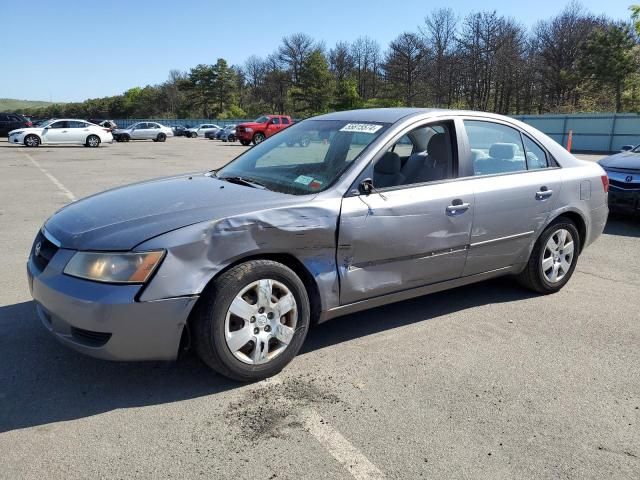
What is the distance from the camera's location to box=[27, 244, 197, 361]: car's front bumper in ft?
9.09

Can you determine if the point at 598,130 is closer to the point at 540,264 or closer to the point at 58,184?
the point at 58,184

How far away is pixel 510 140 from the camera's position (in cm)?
456

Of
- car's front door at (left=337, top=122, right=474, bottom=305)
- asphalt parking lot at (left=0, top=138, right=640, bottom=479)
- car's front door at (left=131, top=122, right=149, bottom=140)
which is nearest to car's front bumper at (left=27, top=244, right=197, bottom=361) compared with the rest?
asphalt parking lot at (left=0, top=138, right=640, bottom=479)

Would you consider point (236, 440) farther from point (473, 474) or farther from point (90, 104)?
point (90, 104)

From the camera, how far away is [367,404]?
9.78 feet

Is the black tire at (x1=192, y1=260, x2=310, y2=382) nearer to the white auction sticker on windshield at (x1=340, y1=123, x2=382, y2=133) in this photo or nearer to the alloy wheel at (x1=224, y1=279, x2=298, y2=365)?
the alloy wheel at (x1=224, y1=279, x2=298, y2=365)

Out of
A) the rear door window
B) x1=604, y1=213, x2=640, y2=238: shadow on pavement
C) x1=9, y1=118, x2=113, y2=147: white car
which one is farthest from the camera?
x1=9, y1=118, x2=113, y2=147: white car

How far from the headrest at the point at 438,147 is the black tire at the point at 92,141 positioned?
28.7 metres

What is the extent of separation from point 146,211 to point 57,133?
95.2ft

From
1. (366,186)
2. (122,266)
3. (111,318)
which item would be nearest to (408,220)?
(366,186)

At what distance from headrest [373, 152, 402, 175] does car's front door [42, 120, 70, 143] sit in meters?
28.9

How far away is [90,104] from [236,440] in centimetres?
14240

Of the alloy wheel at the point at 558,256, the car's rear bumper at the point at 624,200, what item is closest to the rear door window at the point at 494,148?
the alloy wheel at the point at 558,256

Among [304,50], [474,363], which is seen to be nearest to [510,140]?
[474,363]
